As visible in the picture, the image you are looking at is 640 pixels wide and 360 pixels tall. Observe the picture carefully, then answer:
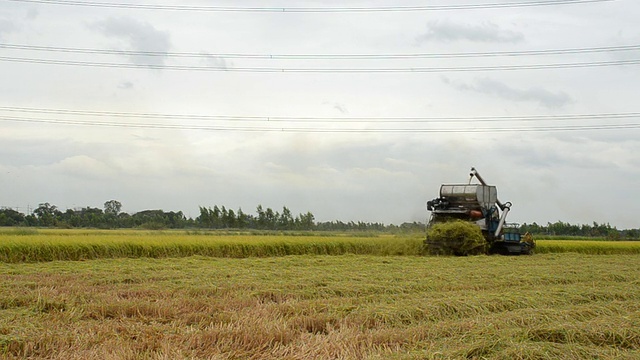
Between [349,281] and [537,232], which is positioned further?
[537,232]

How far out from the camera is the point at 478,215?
2312 centimetres

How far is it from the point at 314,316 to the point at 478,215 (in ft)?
52.5

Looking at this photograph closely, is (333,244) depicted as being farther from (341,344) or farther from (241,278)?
(341,344)

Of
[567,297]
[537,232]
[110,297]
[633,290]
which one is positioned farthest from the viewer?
[537,232]

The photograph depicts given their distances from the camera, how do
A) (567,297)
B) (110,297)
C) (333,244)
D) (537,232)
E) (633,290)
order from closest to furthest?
(110,297) < (567,297) < (633,290) < (333,244) < (537,232)

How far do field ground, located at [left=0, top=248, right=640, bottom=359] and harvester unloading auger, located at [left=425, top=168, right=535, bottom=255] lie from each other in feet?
29.8

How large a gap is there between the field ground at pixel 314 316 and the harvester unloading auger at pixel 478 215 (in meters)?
9.10

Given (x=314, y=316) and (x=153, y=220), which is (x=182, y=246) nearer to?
(x=314, y=316)

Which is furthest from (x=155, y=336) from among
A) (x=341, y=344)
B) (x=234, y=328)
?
(x=341, y=344)

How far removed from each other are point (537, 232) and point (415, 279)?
155 feet

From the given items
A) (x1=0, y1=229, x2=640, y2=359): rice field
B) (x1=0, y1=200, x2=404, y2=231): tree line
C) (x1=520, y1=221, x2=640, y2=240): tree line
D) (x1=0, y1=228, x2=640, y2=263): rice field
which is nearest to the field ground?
(x1=0, y1=229, x2=640, y2=359): rice field

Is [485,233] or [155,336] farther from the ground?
[485,233]

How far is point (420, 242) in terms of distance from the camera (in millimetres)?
23594

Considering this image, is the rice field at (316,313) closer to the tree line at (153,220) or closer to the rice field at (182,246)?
the rice field at (182,246)
